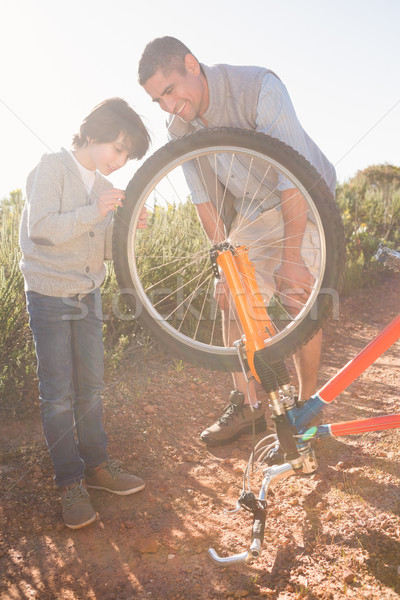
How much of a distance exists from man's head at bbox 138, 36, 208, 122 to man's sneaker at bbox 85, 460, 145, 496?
5.41 feet

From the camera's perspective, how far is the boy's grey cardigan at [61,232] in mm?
1994

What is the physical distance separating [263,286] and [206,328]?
1733 millimetres

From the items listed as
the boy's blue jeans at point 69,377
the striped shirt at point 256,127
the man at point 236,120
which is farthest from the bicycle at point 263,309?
the boy's blue jeans at point 69,377

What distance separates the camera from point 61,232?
199 cm

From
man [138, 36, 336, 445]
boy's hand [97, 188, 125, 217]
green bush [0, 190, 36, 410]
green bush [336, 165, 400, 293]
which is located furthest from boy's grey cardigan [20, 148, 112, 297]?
green bush [336, 165, 400, 293]

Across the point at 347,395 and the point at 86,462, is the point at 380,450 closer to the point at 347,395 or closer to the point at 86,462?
the point at 347,395

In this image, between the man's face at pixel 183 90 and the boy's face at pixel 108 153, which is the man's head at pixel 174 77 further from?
the boy's face at pixel 108 153

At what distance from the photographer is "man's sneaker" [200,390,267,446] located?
2666 mm

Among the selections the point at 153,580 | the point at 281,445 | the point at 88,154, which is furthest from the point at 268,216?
the point at 153,580

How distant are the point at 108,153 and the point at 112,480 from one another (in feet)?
4.67

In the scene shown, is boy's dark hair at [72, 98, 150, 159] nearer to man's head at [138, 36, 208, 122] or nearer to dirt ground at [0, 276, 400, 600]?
man's head at [138, 36, 208, 122]

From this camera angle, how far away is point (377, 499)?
6.35 ft

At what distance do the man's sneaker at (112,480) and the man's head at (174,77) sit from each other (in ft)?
5.41

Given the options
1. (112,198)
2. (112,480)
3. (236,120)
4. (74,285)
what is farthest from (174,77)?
(112,480)
